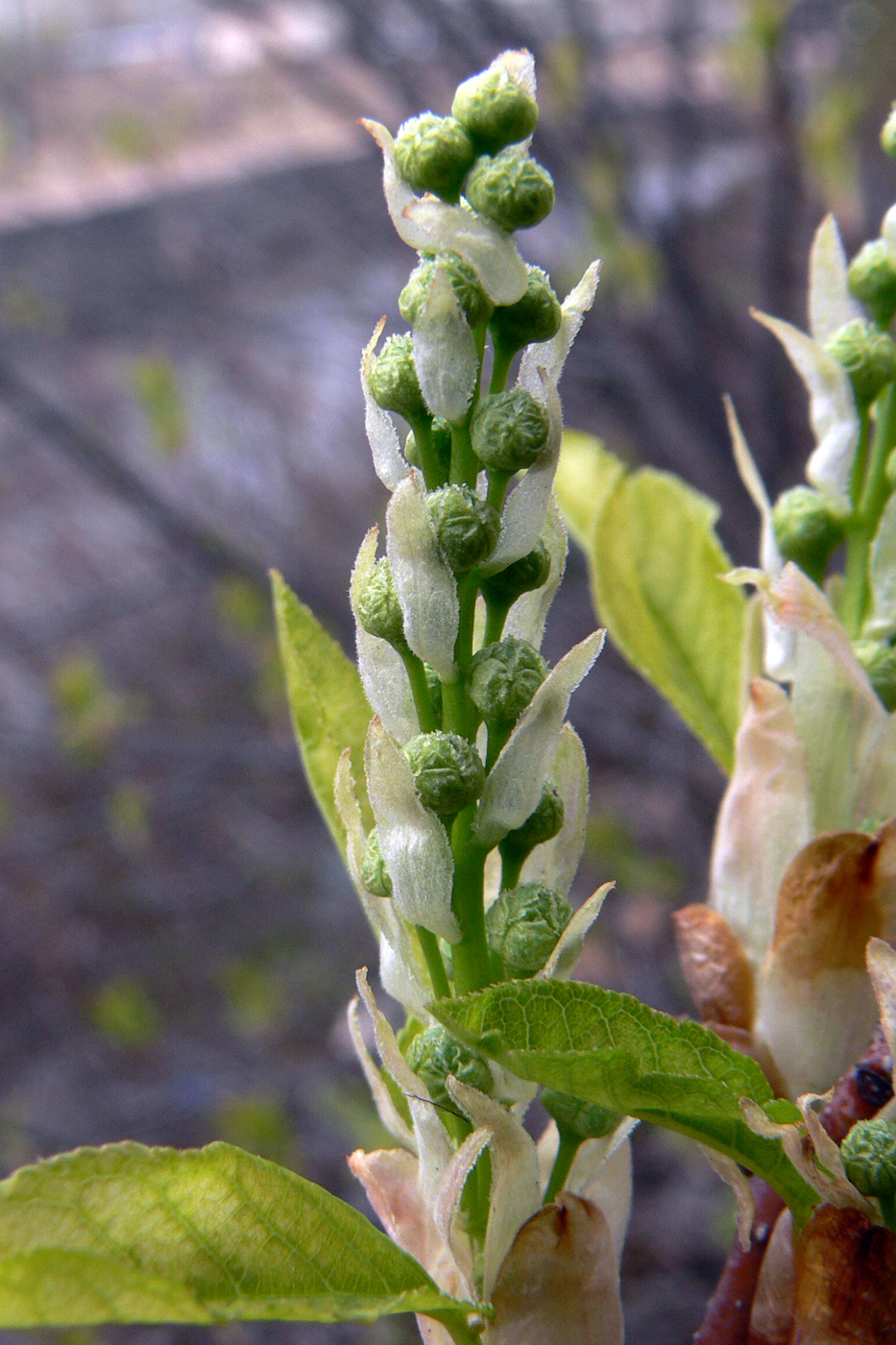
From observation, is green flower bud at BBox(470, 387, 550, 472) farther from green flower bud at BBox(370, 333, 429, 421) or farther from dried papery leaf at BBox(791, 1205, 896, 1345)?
dried papery leaf at BBox(791, 1205, 896, 1345)

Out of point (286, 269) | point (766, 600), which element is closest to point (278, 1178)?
point (766, 600)

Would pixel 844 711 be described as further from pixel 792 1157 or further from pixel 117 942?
pixel 117 942

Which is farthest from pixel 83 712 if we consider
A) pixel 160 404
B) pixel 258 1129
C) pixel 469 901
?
pixel 469 901

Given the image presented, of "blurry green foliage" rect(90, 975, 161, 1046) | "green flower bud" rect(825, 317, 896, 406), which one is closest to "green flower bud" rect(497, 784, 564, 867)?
"green flower bud" rect(825, 317, 896, 406)

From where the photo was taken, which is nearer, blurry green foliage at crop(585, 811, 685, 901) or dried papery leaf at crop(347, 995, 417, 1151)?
dried papery leaf at crop(347, 995, 417, 1151)

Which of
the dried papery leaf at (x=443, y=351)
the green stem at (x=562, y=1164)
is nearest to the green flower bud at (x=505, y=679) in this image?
the dried papery leaf at (x=443, y=351)

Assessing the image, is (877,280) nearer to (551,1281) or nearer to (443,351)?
(443,351)

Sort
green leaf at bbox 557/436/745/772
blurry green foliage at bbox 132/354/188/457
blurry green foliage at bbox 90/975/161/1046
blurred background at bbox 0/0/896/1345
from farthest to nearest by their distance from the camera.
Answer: blurry green foliage at bbox 90/975/161/1046 → blurry green foliage at bbox 132/354/188/457 → blurred background at bbox 0/0/896/1345 → green leaf at bbox 557/436/745/772

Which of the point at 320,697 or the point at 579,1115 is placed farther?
the point at 320,697
